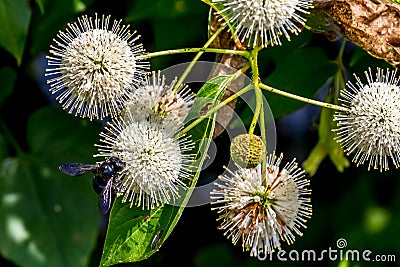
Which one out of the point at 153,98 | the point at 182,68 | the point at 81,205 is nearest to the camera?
the point at 153,98

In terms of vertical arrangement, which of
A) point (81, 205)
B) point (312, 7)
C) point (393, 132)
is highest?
point (312, 7)

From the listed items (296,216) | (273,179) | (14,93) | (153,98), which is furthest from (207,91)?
(14,93)

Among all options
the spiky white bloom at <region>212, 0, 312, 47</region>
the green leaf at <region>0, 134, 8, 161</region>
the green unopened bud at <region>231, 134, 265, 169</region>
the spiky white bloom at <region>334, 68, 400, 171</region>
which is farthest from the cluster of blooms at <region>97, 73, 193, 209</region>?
the green leaf at <region>0, 134, 8, 161</region>

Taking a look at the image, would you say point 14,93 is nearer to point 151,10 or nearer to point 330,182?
point 151,10

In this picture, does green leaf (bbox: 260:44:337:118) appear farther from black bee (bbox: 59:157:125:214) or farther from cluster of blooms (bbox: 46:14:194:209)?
black bee (bbox: 59:157:125:214)

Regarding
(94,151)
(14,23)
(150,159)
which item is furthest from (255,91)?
(94,151)

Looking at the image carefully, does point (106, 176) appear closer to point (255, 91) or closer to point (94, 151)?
point (255, 91)
